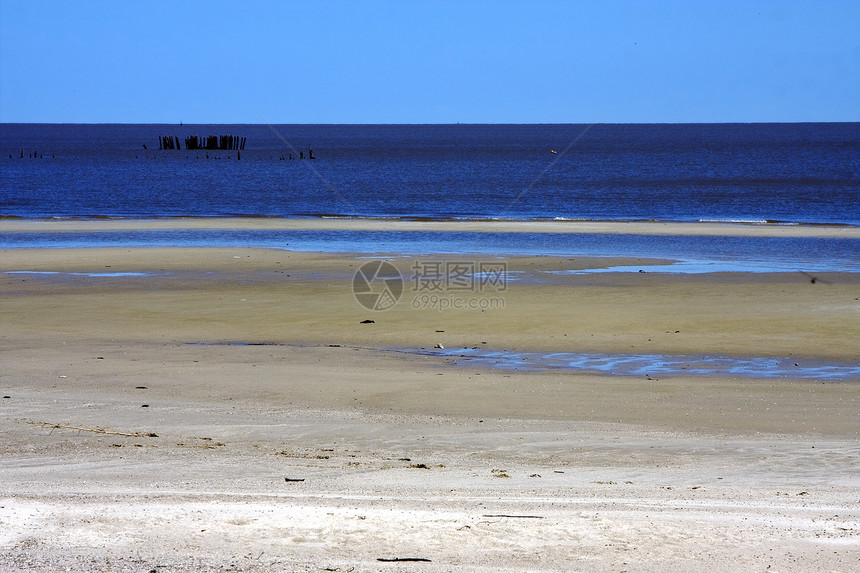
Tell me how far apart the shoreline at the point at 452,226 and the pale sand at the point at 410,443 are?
1609 centimetres

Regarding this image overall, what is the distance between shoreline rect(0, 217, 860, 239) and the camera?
3197 centimetres

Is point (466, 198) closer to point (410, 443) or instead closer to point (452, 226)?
point (452, 226)

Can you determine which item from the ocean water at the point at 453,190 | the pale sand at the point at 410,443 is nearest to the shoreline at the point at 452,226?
the ocean water at the point at 453,190

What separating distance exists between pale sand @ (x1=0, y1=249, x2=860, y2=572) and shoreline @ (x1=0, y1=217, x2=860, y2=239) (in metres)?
16.1

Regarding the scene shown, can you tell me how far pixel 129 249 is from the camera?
85.9ft

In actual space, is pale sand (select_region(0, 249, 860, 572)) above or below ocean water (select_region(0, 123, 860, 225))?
below

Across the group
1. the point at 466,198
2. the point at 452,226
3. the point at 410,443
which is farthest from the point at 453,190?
the point at 410,443

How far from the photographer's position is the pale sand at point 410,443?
16.3 ft

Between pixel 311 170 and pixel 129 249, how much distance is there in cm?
5458

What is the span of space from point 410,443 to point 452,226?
1079 inches

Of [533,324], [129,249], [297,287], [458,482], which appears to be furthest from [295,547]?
[129,249]

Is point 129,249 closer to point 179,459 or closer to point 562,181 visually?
point 179,459

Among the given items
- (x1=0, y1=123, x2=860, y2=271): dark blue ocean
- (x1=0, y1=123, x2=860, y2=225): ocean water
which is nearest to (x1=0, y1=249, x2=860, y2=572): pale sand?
(x1=0, y1=123, x2=860, y2=271): dark blue ocean

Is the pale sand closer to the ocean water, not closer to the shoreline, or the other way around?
the shoreline
